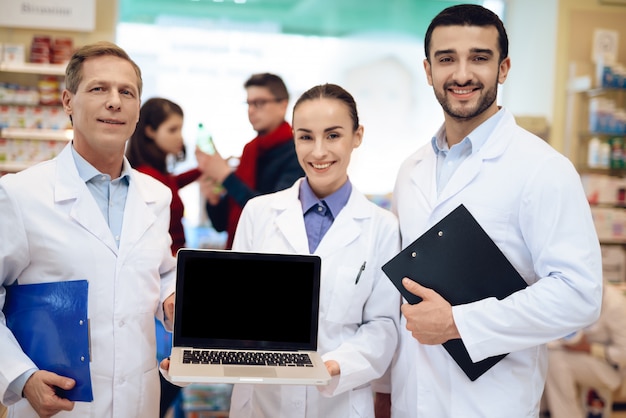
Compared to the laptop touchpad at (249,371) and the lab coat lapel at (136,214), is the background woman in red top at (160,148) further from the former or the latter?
the laptop touchpad at (249,371)

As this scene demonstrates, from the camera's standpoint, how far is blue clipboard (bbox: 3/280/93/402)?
5.13 ft

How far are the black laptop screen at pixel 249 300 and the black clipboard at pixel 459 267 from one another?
233 mm

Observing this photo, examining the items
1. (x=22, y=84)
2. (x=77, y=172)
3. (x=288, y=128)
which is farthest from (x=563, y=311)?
(x=22, y=84)

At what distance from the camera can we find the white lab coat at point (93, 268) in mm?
1604

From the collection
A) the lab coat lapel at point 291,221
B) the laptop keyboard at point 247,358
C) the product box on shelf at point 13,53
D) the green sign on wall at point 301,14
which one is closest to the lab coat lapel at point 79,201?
the laptop keyboard at point 247,358

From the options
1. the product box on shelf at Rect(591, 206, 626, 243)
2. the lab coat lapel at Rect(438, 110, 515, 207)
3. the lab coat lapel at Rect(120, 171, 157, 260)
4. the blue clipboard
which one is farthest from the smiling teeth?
the product box on shelf at Rect(591, 206, 626, 243)

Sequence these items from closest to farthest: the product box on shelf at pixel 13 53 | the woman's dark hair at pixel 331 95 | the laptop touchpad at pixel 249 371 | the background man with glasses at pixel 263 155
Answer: the laptop touchpad at pixel 249 371 < the woman's dark hair at pixel 331 95 < the background man with glasses at pixel 263 155 < the product box on shelf at pixel 13 53

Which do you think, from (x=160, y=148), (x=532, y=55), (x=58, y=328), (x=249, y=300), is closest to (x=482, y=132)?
(x=249, y=300)

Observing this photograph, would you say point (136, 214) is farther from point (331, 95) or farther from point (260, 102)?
point (260, 102)

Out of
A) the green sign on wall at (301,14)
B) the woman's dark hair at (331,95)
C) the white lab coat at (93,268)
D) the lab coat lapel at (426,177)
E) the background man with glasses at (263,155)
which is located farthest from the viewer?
the green sign on wall at (301,14)

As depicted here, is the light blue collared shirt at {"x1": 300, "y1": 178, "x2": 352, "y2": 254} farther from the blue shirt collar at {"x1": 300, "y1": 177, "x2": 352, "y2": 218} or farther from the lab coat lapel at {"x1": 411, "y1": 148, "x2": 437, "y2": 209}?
the lab coat lapel at {"x1": 411, "y1": 148, "x2": 437, "y2": 209}

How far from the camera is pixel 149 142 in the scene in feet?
10.4

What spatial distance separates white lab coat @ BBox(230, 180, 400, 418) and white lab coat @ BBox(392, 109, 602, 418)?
2.9 inches

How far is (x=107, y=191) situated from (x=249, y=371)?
2.17ft
